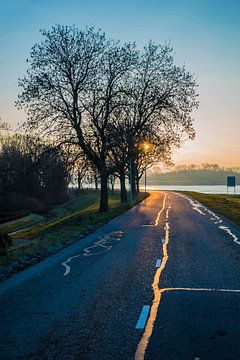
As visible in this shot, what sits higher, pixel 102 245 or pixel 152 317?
pixel 152 317

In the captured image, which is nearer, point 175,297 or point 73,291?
point 175,297

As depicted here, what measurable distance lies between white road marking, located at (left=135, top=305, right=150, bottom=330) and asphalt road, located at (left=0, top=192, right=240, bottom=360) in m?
0.02

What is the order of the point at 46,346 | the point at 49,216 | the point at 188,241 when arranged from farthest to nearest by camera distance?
1. the point at 49,216
2. the point at 188,241
3. the point at 46,346

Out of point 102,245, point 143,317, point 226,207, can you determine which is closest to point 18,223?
point 226,207

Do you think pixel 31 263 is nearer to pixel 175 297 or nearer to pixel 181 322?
pixel 175 297

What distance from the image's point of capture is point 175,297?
7590 millimetres

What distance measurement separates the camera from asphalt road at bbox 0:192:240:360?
5.20 m

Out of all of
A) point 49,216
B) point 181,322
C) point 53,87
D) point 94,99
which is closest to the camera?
point 181,322

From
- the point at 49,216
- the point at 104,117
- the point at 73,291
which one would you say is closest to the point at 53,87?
the point at 104,117

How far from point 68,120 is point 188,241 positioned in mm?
18545

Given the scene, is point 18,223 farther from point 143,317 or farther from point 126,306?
point 143,317

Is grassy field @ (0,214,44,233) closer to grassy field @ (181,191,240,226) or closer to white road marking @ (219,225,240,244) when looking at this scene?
grassy field @ (181,191,240,226)

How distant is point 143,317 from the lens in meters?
6.40

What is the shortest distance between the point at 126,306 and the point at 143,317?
0.70 metres
